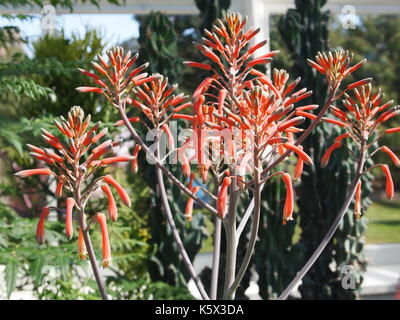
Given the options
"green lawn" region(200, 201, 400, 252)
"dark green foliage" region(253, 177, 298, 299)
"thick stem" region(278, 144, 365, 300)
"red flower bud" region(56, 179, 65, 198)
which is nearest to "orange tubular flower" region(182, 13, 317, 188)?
"thick stem" region(278, 144, 365, 300)

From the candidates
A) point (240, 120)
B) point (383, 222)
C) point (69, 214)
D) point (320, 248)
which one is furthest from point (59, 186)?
point (383, 222)

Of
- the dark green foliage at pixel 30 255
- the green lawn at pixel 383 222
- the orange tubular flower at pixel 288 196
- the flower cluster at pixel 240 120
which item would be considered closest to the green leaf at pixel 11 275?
the dark green foliage at pixel 30 255

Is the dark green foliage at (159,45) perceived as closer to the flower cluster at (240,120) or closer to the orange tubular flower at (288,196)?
the flower cluster at (240,120)

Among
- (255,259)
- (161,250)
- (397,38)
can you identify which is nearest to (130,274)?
(161,250)

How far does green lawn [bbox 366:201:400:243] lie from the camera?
27.6 ft

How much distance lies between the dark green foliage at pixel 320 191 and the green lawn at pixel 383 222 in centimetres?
617

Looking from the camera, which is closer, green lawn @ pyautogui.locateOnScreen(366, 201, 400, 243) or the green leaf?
the green leaf

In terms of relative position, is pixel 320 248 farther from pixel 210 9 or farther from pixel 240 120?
pixel 210 9

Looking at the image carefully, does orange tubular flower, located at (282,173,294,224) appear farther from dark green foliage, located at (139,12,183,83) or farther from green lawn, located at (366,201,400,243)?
green lawn, located at (366,201,400,243)

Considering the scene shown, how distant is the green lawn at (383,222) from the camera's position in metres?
8.41

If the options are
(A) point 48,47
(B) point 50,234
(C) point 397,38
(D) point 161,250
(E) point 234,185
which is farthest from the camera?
(C) point 397,38
